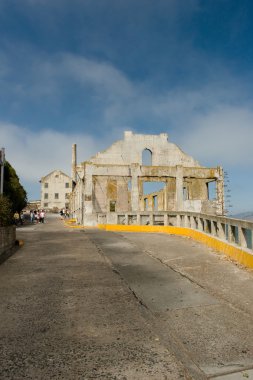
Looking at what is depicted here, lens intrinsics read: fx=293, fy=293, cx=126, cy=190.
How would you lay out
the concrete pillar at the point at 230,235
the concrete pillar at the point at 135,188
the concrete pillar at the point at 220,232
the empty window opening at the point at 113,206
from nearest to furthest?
the concrete pillar at the point at 230,235 → the concrete pillar at the point at 220,232 → the concrete pillar at the point at 135,188 → the empty window opening at the point at 113,206

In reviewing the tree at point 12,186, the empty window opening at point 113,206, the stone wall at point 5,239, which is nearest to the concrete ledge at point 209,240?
the stone wall at point 5,239

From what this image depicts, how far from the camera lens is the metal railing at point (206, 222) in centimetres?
788

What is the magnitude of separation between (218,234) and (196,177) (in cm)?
2014

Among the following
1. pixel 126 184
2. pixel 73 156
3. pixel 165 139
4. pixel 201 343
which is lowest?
pixel 201 343

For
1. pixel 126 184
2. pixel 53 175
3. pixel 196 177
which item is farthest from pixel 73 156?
pixel 196 177

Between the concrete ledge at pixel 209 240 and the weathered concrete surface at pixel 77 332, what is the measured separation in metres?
3.42

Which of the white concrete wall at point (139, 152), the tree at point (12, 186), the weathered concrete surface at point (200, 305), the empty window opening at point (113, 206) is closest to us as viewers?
the weathered concrete surface at point (200, 305)

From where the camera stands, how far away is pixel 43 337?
332 cm

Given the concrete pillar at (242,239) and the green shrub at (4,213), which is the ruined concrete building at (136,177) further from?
the concrete pillar at (242,239)

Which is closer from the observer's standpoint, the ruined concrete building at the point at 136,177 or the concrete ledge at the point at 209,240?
the concrete ledge at the point at 209,240

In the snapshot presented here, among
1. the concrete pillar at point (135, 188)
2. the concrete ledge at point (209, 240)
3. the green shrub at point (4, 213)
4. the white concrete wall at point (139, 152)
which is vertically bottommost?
the concrete ledge at point (209, 240)

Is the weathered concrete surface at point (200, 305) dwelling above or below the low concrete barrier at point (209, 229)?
below

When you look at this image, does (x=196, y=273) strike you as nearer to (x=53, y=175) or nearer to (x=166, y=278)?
(x=166, y=278)

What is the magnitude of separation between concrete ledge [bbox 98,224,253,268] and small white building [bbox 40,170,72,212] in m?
63.4
